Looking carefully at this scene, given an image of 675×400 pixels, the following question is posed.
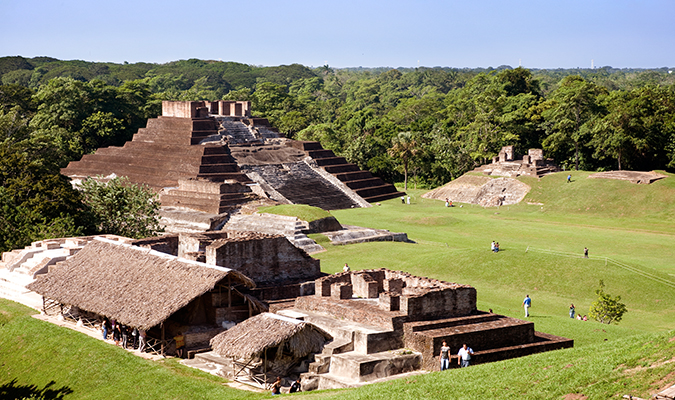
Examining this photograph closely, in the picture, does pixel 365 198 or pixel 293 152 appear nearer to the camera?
pixel 365 198

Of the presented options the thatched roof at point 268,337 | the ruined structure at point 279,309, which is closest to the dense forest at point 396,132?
the ruined structure at point 279,309

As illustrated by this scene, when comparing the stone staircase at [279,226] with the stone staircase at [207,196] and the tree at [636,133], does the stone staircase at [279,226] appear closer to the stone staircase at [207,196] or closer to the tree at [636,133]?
the stone staircase at [207,196]

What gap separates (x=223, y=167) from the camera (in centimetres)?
4825

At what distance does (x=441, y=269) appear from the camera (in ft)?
92.7

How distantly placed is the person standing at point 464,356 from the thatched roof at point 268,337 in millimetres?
3128

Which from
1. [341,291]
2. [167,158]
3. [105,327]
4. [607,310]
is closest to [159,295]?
[105,327]

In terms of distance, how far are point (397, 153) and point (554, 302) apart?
31.7 meters

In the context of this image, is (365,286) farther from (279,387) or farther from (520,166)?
(520,166)

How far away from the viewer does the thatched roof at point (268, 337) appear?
16266mm

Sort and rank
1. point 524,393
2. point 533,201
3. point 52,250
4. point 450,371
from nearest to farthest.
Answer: point 524,393
point 450,371
point 52,250
point 533,201

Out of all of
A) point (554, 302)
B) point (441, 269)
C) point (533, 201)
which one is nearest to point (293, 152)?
point (533, 201)

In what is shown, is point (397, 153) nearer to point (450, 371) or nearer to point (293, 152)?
point (293, 152)

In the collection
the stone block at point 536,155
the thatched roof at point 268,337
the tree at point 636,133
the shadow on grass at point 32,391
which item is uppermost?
the tree at point 636,133

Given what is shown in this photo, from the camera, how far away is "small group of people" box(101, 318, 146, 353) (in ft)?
62.0
